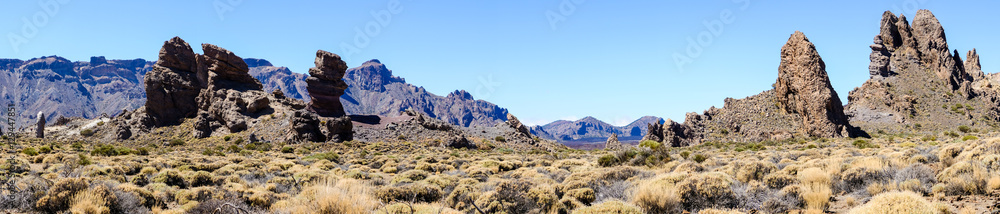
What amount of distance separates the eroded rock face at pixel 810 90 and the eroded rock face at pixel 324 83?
2073 inches

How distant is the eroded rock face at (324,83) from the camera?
59375 millimetres

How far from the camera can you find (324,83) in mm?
60281

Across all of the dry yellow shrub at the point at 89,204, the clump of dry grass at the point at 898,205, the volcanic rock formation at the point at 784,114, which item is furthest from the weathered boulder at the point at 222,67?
the clump of dry grass at the point at 898,205

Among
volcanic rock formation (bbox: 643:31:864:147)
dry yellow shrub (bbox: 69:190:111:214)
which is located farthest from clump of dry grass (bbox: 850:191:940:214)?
volcanic rock formation (bbox: 643:31:864:147)

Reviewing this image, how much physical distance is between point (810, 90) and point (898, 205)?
46379 millimetres

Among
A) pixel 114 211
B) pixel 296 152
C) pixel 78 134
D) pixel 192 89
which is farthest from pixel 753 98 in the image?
pixel 78 134

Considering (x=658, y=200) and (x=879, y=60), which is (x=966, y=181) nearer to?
(x=658, y=200)

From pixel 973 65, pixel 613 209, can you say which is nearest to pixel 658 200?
pixel 613 209

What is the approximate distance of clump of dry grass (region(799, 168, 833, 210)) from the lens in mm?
8688

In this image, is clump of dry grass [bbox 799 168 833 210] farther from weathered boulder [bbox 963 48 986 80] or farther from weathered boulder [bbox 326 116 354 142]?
weathered boulder [bbox 963 48 986 80]

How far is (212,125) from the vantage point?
52.8 metres

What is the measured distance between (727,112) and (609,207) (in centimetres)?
5702

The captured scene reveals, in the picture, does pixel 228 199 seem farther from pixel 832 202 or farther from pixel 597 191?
pixel 832 202

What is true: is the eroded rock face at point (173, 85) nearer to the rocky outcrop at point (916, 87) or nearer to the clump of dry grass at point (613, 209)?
the clump of dry grass at point (613, 209)
